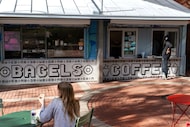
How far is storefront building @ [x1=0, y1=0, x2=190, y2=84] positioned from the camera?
11594mm

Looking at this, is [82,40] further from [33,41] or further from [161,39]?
[161,39]

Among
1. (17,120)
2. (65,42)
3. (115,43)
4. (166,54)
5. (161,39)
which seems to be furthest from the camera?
(161,39)

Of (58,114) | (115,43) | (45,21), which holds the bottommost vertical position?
(58,114)

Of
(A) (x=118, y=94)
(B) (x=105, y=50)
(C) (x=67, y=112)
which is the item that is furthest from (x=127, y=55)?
(C) (x=67, y=112)

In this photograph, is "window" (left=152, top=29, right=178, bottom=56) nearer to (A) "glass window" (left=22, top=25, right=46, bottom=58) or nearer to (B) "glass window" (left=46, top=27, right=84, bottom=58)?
(B) "glass window" (left=46, top=27, right=84, bottom=58)

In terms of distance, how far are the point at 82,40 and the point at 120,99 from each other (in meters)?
3.92

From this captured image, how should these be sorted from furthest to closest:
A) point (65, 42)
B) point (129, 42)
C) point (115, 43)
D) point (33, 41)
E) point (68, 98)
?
point (129, 42) < point (115, 43) < point (65, 42) < point (33, 41) < point (68, 98)

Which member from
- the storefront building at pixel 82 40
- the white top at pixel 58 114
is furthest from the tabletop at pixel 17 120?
the storefront building at pixel 82 40

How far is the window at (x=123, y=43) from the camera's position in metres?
13.5

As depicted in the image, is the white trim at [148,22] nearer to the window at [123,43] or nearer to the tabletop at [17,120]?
the window at [123,43]

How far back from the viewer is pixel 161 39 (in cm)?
1403

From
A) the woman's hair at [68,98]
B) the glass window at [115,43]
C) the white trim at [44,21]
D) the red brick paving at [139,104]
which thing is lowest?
the red brick paving at [139,104]

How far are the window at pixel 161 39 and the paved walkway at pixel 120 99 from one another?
1424 millimetres

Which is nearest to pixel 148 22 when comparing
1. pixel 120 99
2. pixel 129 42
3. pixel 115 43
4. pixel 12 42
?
pixel 129 42
